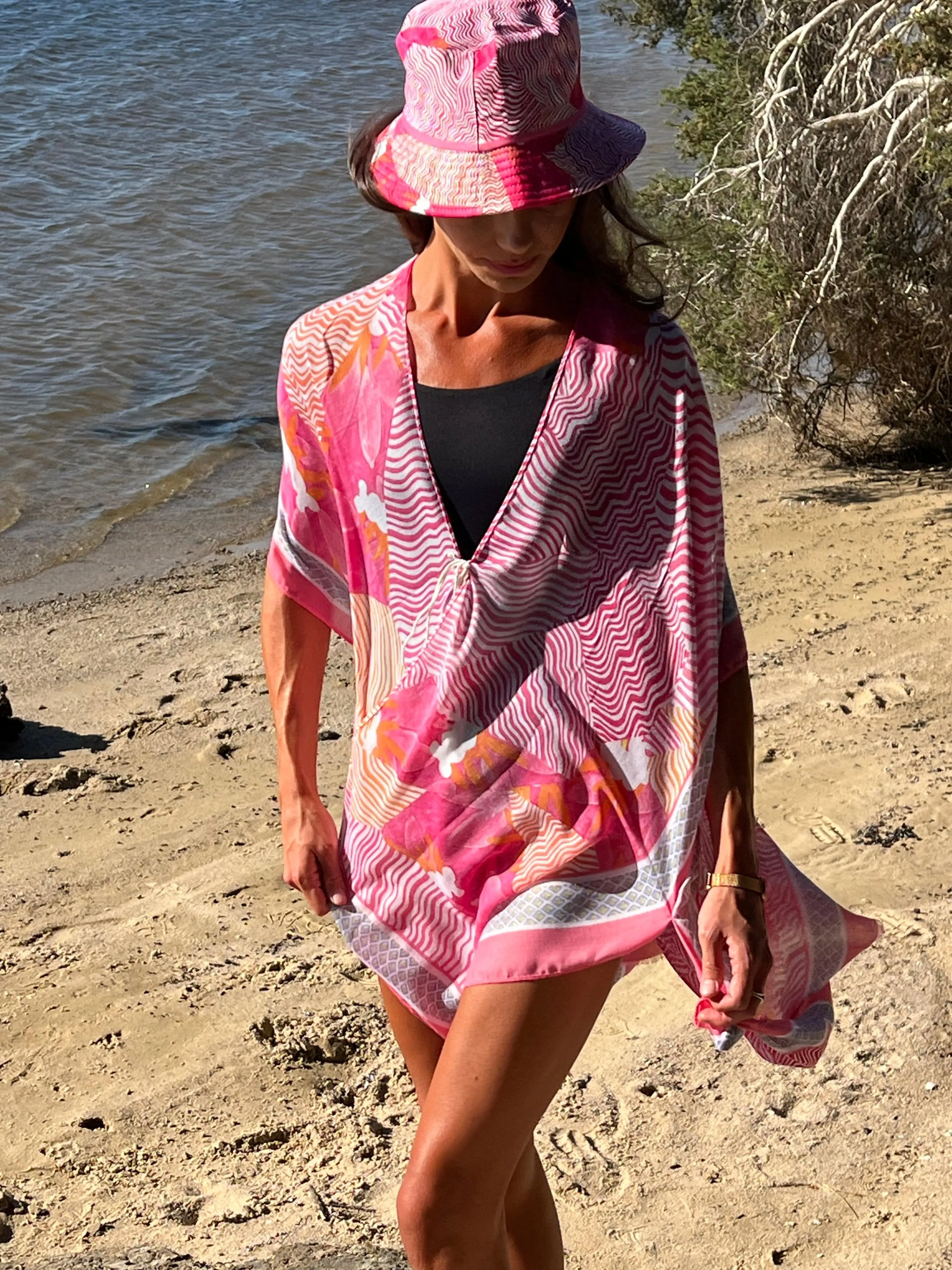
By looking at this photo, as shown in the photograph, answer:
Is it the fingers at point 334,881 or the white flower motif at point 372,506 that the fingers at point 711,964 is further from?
the white flower motif at point 372,506

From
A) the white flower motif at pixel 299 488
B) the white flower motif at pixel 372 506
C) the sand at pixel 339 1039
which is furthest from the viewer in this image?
the sand at pixel 339 1039

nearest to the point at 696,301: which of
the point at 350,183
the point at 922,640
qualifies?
the point at 922,640

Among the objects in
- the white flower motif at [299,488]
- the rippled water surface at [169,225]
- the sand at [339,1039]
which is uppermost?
the white flower motif at [299,488]

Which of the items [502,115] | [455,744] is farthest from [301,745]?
[502,115]

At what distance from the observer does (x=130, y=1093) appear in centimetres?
375

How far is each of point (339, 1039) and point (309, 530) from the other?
1.89 metres

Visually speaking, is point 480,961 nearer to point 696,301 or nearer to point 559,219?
point 559,219

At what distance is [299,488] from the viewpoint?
7.67ft

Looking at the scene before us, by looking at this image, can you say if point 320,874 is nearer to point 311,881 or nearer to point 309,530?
point 311,881

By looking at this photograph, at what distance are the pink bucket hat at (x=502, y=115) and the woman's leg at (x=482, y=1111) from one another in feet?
3.42

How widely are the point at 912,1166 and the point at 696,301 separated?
532 centimetres

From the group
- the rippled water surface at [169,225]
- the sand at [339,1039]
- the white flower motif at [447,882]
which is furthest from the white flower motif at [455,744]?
the rippled water surface at [169,225]

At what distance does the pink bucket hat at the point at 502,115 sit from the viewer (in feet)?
6.61

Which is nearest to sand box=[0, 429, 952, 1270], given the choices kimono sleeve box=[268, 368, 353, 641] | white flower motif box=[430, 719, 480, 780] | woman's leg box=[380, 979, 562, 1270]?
woman's leg box=[380, 979, 562, 1270]
